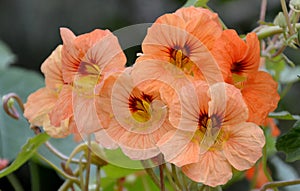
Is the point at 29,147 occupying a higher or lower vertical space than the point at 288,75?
higher

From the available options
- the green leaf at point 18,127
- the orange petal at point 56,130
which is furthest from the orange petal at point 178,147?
the green leaf at point 18,127

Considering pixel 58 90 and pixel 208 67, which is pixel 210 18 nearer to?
pixel 208 67

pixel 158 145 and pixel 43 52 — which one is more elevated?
pixel 158 145

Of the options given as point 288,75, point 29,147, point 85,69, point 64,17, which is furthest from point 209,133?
point 64,17

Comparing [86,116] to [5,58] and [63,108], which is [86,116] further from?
[5,58]

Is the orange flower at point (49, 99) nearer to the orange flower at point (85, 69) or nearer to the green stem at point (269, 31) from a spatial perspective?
the orange flower at point (85, 69)

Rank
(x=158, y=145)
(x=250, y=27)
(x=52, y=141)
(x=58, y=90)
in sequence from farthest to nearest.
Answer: (x=250, y=27) → (x=52, y=141) → (x=58, y=90) → (x=158, y=145)

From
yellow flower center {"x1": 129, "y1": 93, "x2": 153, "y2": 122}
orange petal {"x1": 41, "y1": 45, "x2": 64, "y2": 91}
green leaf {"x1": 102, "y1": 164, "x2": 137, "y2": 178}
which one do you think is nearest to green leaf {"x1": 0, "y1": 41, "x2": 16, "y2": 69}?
green leaf {"x1": 102, "y1": 164, "x2": 137, "y2": 178}

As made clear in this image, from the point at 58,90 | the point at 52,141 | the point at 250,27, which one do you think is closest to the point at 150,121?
the point at 58,90
